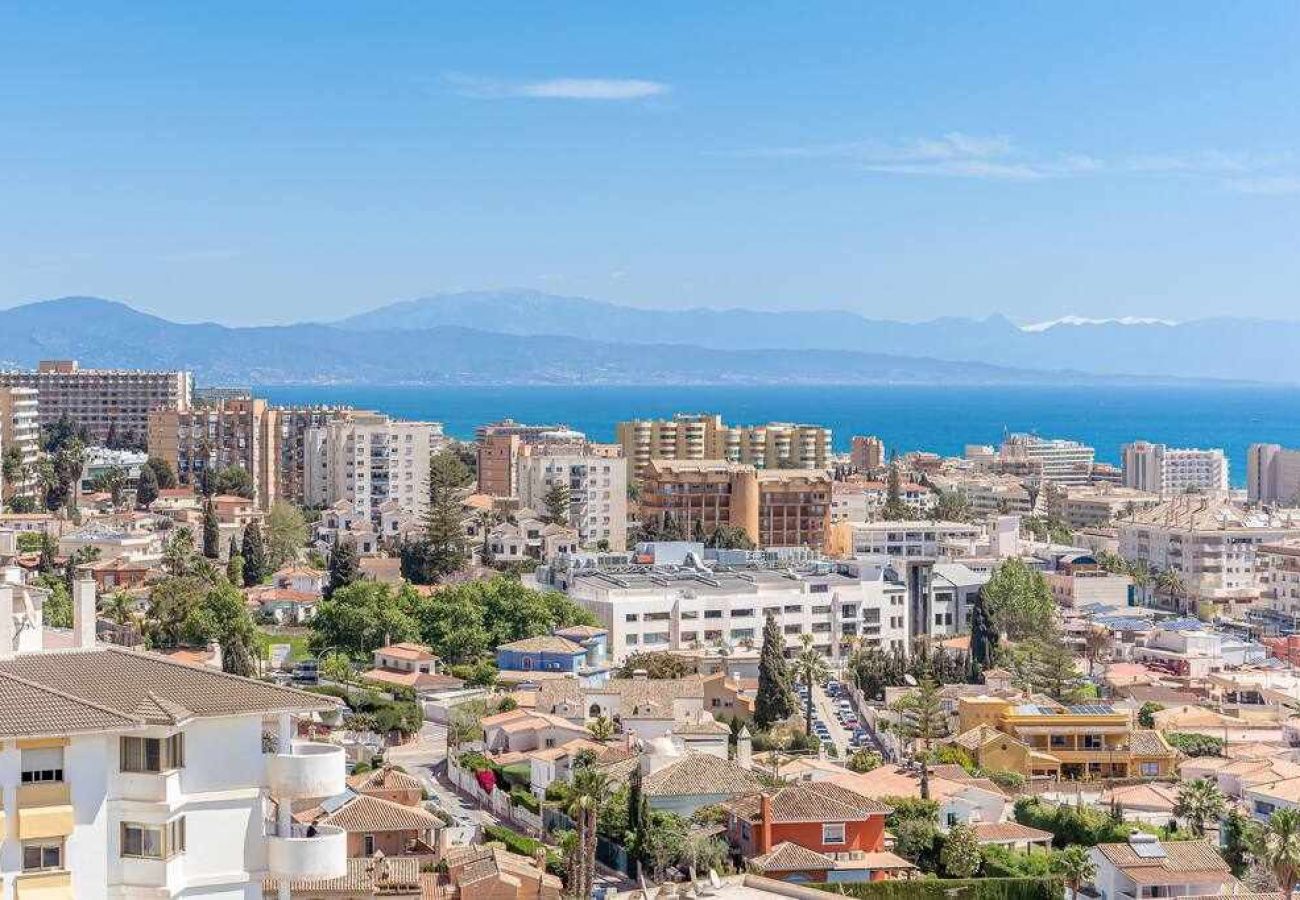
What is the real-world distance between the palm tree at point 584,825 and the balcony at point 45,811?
63.8 feet

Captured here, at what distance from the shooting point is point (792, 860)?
30.7 metres

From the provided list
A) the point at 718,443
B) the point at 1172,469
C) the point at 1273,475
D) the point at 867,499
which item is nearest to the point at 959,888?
the point at 867,499

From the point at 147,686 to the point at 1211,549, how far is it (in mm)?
74739

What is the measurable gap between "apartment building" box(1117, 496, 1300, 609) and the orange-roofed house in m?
46.5

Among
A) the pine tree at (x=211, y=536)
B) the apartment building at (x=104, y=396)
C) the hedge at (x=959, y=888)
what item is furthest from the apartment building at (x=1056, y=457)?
the hedge at (x=959, y=888)

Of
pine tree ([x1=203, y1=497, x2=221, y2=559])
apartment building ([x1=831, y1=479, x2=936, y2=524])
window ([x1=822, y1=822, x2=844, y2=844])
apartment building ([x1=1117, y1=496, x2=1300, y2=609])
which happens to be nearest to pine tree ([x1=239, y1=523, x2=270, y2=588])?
pine tree ([x1=203, y1=497, x2=221, y2=559])

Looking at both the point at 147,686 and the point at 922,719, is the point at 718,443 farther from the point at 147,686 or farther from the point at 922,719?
the point at 147,686

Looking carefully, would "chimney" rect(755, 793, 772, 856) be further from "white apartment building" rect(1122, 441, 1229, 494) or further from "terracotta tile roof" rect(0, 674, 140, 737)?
"white apartment building" rect(1122, 441, 1229, 494)

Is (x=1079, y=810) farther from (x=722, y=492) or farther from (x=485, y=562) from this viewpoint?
(x=722, y=492)

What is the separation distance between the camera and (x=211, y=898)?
883cm

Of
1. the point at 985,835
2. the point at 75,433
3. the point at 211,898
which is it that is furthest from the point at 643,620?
the point at 75,433

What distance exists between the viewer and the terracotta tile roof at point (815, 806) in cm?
3177

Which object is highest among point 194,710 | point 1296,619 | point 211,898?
point 194,710

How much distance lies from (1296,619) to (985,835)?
42.6 m
